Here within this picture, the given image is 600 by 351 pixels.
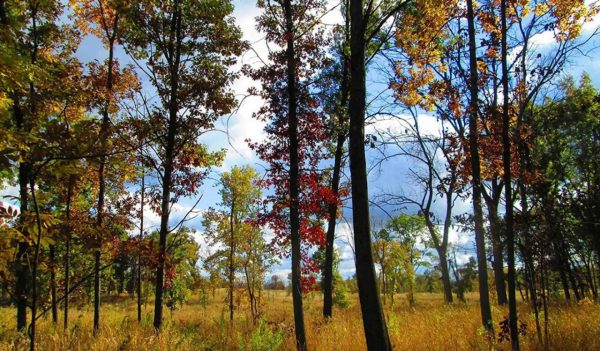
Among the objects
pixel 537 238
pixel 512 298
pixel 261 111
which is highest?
pixel 261 111

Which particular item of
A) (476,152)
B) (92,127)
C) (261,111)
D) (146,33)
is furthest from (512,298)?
(146,33)

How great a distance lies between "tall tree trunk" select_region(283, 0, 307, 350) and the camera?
29.8 ft

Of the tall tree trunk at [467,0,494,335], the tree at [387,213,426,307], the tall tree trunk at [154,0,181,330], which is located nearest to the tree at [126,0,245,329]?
the tall tree trunk at [154,0,181,330]

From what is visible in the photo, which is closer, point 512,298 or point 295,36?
point 512,298

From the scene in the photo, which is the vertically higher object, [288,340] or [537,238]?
[537,238]

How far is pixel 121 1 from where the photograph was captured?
9406 millimetres

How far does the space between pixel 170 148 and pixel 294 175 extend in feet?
10.4

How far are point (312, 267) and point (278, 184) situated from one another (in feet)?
7.13

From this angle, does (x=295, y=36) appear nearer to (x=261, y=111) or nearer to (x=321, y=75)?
(x=321, y=75)

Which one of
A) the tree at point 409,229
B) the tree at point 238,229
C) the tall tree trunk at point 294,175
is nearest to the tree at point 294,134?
the tall tree trunk at point 294,175

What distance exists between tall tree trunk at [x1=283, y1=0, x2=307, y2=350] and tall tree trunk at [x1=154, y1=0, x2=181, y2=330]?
2.81 m

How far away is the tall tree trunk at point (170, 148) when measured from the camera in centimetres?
951

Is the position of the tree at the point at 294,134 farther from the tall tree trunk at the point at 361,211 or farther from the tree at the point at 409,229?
the tree at the point at 409,229

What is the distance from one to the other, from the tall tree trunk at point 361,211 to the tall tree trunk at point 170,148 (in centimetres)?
532
